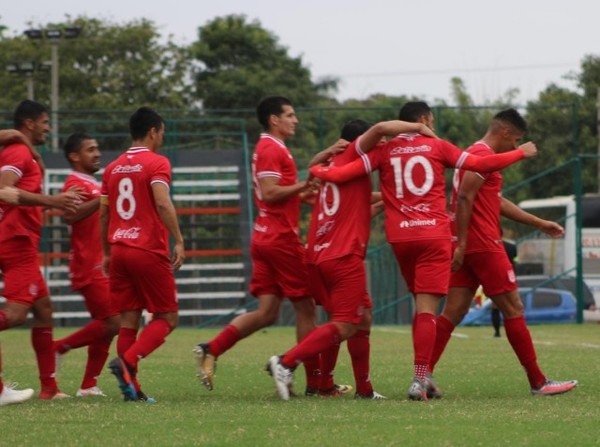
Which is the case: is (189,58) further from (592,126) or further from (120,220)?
(120,220)

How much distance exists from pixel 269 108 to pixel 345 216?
4.77 feet

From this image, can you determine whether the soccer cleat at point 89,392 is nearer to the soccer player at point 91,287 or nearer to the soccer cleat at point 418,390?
the soccer player at point 91,287

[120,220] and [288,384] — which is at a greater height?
[120,220]

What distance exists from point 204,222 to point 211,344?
2297 centimetres

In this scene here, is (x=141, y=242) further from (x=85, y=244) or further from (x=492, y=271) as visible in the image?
(x=492, y=271)

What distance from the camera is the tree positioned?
62.8 meters

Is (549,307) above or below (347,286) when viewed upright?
below

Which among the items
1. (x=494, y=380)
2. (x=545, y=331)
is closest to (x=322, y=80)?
(x=545, y=331)

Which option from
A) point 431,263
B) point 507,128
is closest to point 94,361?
point 431,263

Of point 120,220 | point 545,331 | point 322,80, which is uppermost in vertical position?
point 322,80

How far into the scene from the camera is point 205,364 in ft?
36.3

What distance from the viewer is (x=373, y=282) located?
32.5 meters

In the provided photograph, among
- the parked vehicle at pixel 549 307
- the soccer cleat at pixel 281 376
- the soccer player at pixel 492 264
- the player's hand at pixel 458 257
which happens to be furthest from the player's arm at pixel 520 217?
the parked vehicle at pixel 549 307

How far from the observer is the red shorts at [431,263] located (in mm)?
10375
